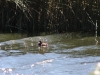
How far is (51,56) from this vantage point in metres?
6.50

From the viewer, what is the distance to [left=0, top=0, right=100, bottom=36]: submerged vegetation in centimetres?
1028

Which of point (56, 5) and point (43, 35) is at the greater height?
point (56, 5)

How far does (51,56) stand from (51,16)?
4146 mm

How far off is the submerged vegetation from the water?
1165mm

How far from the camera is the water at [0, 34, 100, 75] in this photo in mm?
5107

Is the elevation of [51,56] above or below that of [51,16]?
below

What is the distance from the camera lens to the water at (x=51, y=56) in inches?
201

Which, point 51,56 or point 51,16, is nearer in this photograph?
point 51,56

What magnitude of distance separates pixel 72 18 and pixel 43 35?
4.91 feet

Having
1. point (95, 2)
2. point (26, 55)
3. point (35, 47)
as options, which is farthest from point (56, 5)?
point (26, 55)

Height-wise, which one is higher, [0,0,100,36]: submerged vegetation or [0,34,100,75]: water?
[0,0,100,36]: submerged vegetation

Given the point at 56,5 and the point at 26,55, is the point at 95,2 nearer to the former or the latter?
the point at 56,5

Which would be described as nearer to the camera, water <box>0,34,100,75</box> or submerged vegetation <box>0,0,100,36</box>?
water <box>0,34,100,75</box>

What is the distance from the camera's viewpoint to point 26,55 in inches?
261
